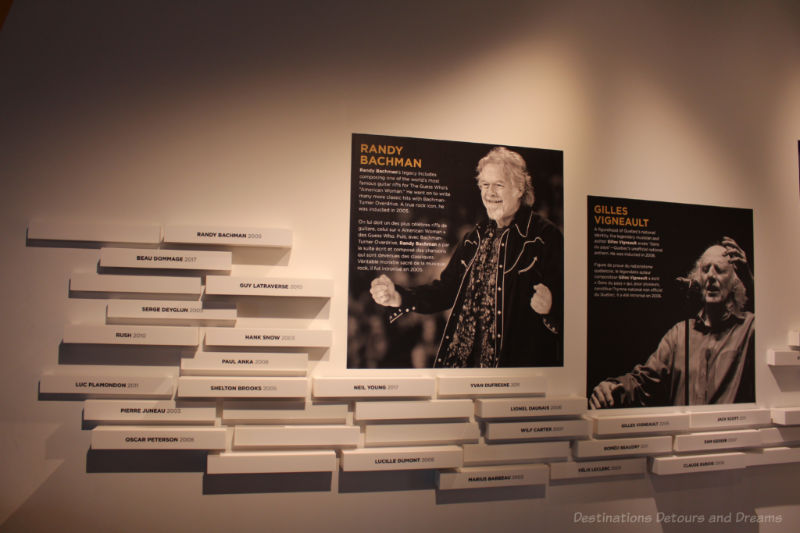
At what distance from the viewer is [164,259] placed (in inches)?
52.7

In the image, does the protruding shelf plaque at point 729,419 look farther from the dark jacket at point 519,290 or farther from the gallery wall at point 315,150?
the dark jacket at point 519,290

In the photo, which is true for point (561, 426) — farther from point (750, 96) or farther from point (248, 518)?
point (750, 96)

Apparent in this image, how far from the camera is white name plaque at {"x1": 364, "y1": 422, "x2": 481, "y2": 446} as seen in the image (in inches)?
55.7

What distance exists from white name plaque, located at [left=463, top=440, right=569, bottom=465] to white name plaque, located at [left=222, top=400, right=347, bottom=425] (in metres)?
0.43

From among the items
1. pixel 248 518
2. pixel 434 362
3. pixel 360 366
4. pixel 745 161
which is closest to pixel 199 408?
pixel 248 518

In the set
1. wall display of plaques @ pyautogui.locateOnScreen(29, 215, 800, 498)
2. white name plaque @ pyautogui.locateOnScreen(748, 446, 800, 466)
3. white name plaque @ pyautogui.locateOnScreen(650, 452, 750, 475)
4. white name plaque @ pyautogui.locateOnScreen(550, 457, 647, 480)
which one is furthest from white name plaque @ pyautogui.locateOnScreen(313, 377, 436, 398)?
white name plaque @ pyautogui.locateOnScreen(748, 446, 800, 466)

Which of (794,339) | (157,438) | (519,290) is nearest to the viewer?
(157,438)

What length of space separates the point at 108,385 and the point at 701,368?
1.96m

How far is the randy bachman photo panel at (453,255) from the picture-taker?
144cm

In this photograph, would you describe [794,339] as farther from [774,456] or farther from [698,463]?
[698,463]

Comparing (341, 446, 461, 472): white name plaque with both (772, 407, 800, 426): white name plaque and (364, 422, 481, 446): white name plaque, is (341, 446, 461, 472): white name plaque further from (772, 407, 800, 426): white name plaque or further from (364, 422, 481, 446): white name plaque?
(772, 407, 800, 426): white name plaque

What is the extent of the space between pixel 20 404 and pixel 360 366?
3.17ft

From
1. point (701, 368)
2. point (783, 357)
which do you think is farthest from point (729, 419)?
point (783, 357)

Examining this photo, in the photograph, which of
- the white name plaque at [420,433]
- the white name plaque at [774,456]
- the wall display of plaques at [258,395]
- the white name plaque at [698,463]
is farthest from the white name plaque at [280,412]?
the white name plaque at [774,456]
